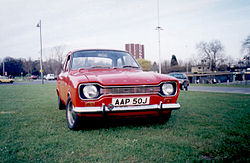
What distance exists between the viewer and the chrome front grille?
309cm

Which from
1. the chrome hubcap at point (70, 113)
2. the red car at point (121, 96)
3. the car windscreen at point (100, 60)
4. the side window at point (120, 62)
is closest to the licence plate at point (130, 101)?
the red car at point (121, 96)

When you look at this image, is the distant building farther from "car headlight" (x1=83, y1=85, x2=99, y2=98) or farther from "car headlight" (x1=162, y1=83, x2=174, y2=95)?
"car headlight" (x1=83, y1=85, x2=99, y2=98)

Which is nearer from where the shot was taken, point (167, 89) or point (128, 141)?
point (128, 141)

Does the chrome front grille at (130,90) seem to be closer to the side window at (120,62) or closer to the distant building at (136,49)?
the side window at (120,62)

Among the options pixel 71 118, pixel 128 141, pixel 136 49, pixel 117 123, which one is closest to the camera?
pixel 128 141

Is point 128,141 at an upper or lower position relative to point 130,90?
lower

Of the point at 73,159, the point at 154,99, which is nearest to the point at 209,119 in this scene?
the point at 154,99

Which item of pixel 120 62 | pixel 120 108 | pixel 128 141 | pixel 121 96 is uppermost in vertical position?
pixel 120 62

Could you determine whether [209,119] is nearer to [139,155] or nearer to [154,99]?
[154,99]

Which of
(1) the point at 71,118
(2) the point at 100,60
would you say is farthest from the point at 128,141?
(2) the point at 100,60

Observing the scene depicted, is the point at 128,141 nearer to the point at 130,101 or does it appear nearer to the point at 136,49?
the point at 130,101

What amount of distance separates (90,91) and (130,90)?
632 mm

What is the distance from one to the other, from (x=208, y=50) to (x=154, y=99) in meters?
62.0

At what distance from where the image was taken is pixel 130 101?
125 inches
